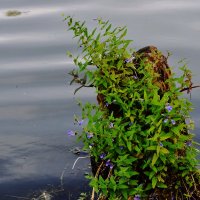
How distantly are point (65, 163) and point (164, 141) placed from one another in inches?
75.3

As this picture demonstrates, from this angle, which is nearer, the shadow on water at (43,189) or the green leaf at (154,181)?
the green leaf at (154,181)

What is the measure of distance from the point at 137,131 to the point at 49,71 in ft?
12.6

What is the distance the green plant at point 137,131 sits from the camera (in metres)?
4.26

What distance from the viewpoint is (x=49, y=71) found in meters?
7.98

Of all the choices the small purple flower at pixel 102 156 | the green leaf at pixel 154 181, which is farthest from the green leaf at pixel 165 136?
the small purple flower at pixel 102 156

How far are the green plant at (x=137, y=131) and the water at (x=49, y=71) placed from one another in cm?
117

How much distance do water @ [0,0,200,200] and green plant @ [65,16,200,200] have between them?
1170 mm

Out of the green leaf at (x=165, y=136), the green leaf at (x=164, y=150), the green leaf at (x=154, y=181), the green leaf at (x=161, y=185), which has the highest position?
the green leaf at (x=165, y=136)

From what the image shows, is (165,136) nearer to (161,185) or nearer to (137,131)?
(137,131)

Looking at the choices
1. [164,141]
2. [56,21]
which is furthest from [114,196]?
[56,21]

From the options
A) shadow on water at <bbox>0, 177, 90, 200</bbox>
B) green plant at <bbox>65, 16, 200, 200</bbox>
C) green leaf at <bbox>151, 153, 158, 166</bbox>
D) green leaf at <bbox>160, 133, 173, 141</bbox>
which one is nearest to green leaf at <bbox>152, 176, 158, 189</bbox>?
green plant at <bbox>65, 16, 200, 200</bbox>

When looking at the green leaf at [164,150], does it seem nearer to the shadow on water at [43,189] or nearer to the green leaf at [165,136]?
the green leaf at [165,136]

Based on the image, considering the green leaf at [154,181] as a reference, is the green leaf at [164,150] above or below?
above

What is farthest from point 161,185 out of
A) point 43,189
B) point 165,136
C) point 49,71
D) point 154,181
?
point 49,71
